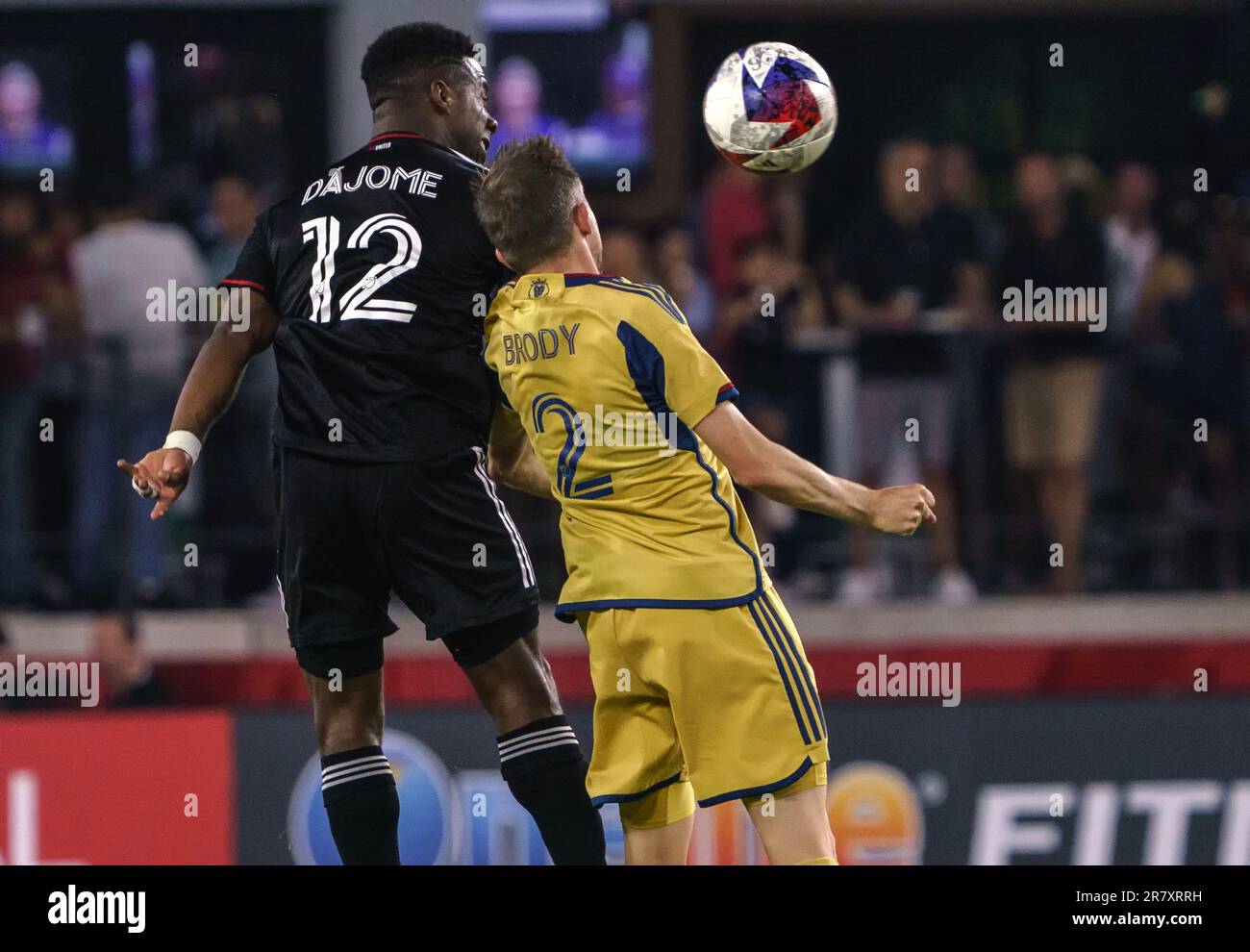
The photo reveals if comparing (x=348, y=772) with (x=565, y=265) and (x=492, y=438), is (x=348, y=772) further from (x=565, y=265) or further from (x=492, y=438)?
(x=565, y=265)

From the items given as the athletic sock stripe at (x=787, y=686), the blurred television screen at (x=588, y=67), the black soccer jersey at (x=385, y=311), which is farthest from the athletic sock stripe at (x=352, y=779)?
the blurred television screen at (x=588, y=67)

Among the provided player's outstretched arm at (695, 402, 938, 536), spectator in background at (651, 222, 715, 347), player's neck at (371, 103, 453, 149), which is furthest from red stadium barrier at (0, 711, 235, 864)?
player's outstretched arm at (695, 402, 938, 536)

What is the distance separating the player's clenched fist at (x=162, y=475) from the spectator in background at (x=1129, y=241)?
5.76m

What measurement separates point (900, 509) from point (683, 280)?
499cm

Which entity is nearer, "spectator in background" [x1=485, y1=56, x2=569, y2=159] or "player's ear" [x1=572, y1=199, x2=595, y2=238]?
"player's ear" [x1=572, y1=199, x2=595, y2=238]

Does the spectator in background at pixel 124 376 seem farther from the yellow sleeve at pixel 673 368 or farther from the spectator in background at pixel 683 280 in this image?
the yellow sleeve at pixel 673 368

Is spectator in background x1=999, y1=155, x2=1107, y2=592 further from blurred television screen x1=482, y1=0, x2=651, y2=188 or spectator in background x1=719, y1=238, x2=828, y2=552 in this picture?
blurred television screen x1=482, y1=0, x2=651, y2=188

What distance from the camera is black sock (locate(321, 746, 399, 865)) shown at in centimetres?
484

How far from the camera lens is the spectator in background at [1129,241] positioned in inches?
374

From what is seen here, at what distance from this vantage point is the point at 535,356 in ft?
14.9

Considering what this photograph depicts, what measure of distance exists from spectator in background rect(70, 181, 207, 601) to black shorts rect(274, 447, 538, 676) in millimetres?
4302

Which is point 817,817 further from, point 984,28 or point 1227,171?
point 984,28

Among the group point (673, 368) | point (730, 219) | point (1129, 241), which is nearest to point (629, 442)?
point (673, 368)

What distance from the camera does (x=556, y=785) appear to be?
483cm
